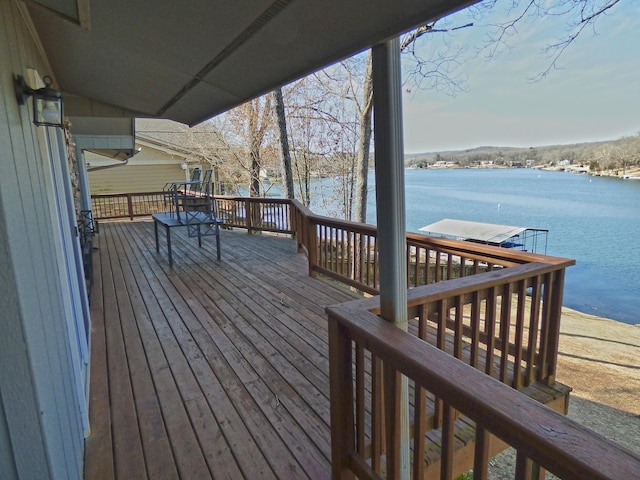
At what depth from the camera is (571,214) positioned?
2125cm

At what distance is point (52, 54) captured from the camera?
274 cm

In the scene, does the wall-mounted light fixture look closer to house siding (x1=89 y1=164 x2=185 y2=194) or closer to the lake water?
the lake water

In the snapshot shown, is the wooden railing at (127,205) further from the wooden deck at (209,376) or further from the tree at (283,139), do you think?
the wooden deck at (209,376)

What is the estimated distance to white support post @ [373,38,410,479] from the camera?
138 centimetres

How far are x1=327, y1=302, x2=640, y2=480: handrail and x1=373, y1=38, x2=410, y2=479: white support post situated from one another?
0.08 meters

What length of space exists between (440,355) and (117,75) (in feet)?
10.3

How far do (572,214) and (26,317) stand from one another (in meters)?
25.4

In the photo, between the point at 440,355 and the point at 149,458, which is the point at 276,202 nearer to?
the point at 149,458

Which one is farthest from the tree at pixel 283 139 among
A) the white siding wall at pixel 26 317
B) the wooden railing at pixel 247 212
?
the white siding wall at pixel 26 317

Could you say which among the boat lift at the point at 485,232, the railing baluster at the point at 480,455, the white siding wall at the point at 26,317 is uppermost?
the white siding wall at the point at 26,317

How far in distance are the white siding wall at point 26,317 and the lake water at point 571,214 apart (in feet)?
43.2

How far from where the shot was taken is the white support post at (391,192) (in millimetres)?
1385

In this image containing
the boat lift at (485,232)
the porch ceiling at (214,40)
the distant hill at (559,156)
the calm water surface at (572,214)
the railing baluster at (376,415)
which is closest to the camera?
the porch ceiling at (214,40)

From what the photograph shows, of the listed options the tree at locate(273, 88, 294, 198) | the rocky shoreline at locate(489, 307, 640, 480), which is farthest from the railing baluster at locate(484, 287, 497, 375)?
the tree at locate(273, 88, 294, 198)
